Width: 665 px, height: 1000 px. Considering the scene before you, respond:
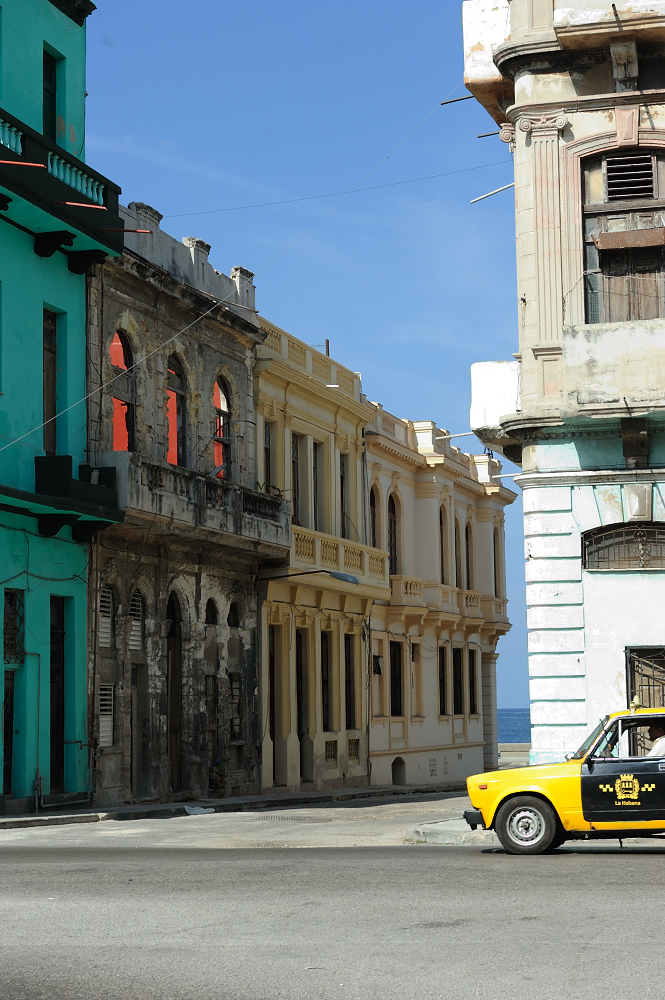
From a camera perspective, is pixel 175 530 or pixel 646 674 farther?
pixel 175 530

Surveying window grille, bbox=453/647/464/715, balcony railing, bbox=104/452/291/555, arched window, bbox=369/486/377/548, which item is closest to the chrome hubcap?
balcony railing, bbox=104/452/291/555

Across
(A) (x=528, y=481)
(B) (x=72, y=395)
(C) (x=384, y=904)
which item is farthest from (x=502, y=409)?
(C) (x=384, y=904)

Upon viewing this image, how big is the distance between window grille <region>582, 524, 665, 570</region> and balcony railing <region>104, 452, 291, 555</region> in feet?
30.8

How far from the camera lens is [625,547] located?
18.3 m

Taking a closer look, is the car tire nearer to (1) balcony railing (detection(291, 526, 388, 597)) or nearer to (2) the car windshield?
(2) the car windshield

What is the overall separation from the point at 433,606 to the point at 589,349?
26435 millimetres

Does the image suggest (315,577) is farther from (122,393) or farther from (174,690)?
(122,393)

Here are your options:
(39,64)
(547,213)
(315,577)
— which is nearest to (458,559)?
(315,577)

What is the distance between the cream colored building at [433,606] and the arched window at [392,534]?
4 centimetres

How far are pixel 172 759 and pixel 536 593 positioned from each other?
477 inches

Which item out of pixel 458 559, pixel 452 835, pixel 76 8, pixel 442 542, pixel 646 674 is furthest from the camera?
pixel 458 559

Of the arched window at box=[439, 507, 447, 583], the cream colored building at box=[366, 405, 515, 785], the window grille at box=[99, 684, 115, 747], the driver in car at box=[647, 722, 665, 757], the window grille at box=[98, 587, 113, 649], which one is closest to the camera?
the driver in car at box=[647, 722, 665, 757]

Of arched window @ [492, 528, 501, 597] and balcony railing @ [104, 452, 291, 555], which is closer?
balcony railing @ [104, 452, 291, 555]

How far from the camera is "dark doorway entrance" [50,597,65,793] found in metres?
24.4
